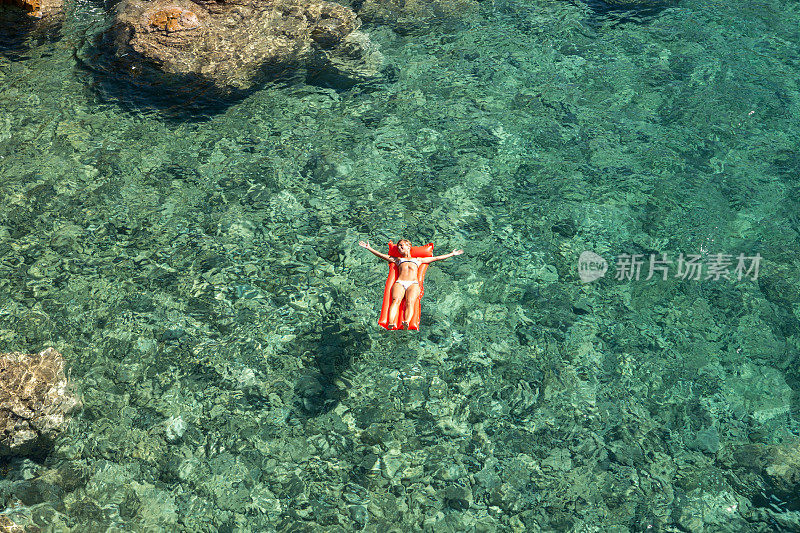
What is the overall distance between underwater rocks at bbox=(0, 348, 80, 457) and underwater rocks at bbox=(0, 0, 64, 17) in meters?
9.71

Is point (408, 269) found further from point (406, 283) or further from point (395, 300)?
point (395, 300)

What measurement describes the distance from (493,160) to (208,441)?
21.2 feet

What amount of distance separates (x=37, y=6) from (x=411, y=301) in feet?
39.0

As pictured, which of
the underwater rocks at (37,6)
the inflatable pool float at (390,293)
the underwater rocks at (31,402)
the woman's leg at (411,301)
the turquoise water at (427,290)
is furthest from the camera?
the underwater rocks at (37,6)

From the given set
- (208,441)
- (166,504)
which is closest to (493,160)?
(208,441)

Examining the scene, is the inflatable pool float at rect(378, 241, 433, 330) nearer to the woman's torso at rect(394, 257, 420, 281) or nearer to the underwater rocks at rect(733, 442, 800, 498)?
the woman's torso at rect(394, 257, 420, 281)

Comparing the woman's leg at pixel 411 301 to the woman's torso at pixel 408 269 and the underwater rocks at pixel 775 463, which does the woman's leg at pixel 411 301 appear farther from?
the underwater rocks at pixel 775 463

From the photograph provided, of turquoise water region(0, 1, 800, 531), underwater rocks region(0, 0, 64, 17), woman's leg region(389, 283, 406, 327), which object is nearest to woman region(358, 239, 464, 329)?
woman's leg region(389, 283, 406, 327)

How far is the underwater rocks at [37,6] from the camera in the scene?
13.2m

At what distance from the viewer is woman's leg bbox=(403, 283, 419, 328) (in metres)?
7.47

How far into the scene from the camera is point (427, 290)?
28.1ft

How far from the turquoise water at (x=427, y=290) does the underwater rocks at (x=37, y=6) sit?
1.87ft

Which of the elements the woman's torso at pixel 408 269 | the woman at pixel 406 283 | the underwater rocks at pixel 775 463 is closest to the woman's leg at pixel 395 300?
the woman at pixel 406 283

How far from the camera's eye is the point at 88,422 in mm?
7000
